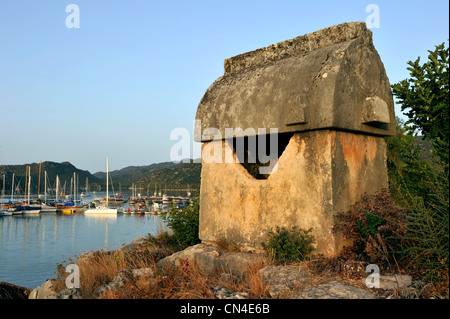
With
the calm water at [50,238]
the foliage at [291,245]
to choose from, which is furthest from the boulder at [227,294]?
the calm water at [50,238]

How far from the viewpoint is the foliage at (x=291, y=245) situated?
17.7 ft

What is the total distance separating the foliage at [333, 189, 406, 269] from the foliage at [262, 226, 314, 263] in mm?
469

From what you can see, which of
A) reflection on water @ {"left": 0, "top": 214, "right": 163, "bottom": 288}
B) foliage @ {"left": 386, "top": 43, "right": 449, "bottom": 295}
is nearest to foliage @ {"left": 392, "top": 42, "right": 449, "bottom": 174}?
foliage @ {"left": 386, "top": 43, "right": 449, "bottom": 295}

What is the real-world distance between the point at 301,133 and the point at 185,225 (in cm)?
369

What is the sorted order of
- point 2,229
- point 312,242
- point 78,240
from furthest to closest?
point 2,229, point 78,240, point 312,242

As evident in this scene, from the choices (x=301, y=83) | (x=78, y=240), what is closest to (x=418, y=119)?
(x=301, y=83)

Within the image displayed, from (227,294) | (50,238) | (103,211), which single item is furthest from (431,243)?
(103,211)

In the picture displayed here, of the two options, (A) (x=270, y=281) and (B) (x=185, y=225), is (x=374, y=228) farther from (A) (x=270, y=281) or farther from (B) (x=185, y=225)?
(B) (x=185, y=225)

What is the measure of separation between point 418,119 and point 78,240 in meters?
46.9

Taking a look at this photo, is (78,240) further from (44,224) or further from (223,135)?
(223,135)

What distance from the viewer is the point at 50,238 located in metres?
48.7

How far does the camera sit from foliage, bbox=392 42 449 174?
5.71 metres

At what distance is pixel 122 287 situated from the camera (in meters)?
5.01
